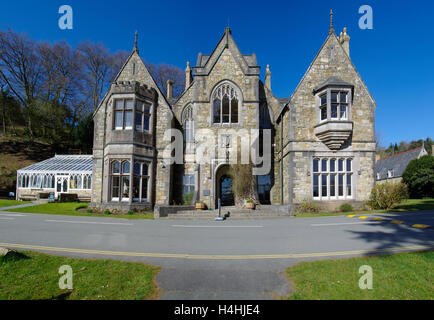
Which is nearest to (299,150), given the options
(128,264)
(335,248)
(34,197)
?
(335,248)

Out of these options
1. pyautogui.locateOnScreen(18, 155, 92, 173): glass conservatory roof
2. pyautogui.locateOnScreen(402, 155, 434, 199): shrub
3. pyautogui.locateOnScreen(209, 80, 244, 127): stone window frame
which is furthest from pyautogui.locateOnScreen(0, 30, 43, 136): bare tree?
pyautogui.locateOnScreen(402, 155, 434, 199): shrub

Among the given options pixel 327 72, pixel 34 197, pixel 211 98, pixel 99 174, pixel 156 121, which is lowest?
pixel 34 197

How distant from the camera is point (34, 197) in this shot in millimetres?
23500

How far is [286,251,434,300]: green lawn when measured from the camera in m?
3.52

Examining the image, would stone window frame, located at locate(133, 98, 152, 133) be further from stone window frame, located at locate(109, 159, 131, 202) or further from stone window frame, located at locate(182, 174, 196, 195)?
stone window frame, located at locate(182, 174, 196, 195)

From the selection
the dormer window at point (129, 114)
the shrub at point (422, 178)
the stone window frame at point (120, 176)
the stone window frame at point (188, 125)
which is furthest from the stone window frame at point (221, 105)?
the shrub at point (422, 178)

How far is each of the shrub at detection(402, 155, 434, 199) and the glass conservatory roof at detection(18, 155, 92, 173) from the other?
38.7 m

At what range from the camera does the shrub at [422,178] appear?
26.9 meters

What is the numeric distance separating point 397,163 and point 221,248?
4613 centimetres

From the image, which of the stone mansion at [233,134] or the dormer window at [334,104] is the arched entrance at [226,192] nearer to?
the stone mansion at [233,134]

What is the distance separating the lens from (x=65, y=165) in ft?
82.0

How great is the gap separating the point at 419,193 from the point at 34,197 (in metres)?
45.2

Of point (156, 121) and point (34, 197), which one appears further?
point (34, 197)
